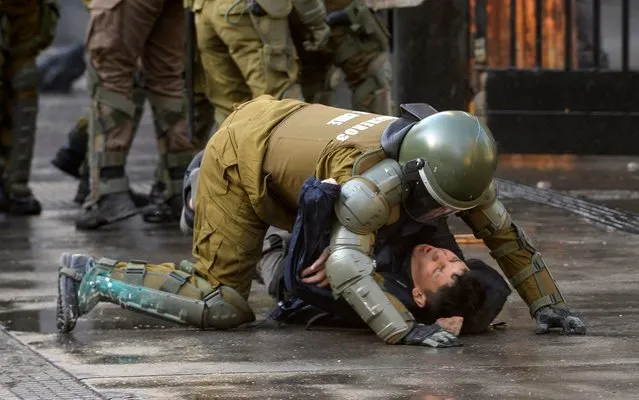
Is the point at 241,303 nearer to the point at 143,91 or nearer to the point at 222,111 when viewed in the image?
the point at 222,111

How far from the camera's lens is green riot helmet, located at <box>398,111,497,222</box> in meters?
6.45

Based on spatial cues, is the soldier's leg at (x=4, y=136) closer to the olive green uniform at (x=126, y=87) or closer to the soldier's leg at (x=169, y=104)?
the olive green uniform at (x=126, y=87)

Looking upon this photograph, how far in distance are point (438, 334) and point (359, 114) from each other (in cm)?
104

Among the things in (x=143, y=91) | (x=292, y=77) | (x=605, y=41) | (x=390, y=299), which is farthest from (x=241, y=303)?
(x=605, y=41)

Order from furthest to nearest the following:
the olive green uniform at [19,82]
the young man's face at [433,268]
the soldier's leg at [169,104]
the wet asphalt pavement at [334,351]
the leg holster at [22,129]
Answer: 1. the leg holster at [22,129]
2. the olive green uniform at [19,82]
3. the soldier's leg at [169,104]
4. the young man's face at [433,268]
5. the wet asphalt pavement at [334,351]

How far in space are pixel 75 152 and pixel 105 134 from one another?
1.63m

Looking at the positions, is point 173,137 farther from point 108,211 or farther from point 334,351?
point 334,351

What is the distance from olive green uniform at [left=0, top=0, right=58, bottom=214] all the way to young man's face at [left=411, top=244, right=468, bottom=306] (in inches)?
191

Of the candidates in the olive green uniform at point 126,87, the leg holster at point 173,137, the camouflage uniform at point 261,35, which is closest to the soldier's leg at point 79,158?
the leg holster at point 173,137

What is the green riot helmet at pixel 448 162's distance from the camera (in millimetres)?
6449

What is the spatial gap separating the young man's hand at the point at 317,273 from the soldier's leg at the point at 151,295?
499 mm

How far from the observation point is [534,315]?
22.8 ft

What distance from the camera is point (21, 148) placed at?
1150 centimetres

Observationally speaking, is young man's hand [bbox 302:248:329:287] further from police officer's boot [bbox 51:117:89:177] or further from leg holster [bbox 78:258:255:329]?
police officer's boot [bbox 51:117:89:177]
